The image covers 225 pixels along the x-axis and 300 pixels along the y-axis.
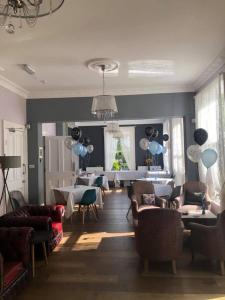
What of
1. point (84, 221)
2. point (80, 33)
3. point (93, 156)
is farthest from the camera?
point (93, 156)

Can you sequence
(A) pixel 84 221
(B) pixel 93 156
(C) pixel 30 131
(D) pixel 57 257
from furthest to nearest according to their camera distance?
(B) pixel 93 156, (C) pixel 30 131, (A) pixel 84 221, (D) pixel 57 257

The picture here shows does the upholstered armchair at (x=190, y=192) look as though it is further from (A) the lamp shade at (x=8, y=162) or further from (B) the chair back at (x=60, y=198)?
(A) the lamp shade at (x=8, y=162)

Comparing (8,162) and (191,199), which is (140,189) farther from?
(8,162)

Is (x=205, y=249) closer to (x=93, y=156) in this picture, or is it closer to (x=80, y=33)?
(x=80, y=33)

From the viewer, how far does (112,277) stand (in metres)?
3.90

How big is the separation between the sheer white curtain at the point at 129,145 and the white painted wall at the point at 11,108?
7.81 metres

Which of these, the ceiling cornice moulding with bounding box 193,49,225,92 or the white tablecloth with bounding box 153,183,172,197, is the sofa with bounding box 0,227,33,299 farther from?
the white tablecloth with bounding box 153,183,172,197

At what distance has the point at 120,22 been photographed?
3693mm

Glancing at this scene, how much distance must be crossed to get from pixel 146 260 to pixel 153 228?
50 cm

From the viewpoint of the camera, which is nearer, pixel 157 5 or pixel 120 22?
pixel 157 5

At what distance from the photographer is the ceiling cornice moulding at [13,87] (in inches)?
244

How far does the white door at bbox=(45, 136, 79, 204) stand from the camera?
8852 millimetres

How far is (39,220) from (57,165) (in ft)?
14.7

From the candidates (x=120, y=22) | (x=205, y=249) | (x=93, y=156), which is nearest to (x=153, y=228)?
(x=205, y=249)
